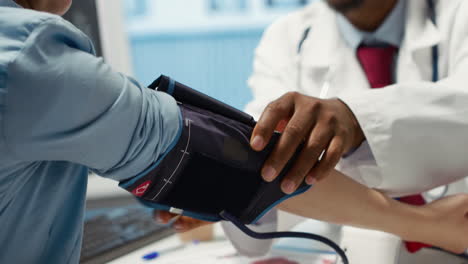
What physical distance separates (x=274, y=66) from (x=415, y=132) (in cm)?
60

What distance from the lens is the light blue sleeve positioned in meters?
0.33

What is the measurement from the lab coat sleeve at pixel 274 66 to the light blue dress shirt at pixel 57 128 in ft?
2.40

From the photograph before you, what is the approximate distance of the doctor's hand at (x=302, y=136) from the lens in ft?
1.65

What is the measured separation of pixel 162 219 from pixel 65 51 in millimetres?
414

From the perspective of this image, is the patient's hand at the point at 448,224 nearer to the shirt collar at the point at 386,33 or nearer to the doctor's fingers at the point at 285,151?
the doctor's fingers at the point at 285,151

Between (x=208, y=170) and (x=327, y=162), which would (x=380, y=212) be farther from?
(x=208, y=170)

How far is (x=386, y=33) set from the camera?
1.10 m

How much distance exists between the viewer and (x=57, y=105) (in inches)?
13.3

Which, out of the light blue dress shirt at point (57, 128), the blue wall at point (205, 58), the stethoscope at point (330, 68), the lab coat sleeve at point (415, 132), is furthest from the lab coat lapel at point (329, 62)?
the blue wall at point (205, 58)

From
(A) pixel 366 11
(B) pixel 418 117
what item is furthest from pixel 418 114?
(A) pixel 366 11

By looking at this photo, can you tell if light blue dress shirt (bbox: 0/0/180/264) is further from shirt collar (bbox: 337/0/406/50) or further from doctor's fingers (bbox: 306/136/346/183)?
shirt collar (bbox: 337/0/406/50)

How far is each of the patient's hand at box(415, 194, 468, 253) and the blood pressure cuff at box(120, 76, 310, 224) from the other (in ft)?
0.88

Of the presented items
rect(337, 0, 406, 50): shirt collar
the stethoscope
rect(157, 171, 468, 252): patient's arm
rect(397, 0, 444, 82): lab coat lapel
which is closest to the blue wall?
the stethoscope

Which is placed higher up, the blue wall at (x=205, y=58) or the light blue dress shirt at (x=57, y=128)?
the light blue dress shirt at (x=57, y=128)
